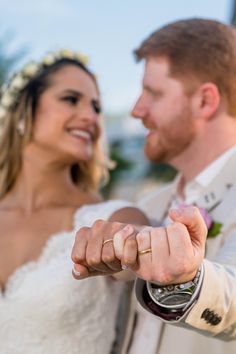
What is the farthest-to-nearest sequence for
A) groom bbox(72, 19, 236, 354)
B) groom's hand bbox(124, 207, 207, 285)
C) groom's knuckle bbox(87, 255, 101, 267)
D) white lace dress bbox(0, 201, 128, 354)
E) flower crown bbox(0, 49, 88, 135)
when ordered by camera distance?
flower crown bbox(0, 49, 88, 135) < white lace dress bbox(0, 201, 128, 354) < groom bbox(72, 19, 236, 354) < groom's knuckle bbox(87, 255, 101, 267) < groom's hand bbox(124, 207, 207, 285)

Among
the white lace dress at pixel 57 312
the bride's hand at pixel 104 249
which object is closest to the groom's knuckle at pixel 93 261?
the bride's hand at pixel 104 249

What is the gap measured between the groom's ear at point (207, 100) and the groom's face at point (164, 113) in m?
0.04

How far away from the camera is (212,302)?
172 centimetres

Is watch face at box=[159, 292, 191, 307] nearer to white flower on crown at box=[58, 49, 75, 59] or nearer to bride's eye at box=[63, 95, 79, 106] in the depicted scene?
bride's eye at box=[63, 95, 79, 106]

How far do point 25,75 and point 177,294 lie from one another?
7.87 feet

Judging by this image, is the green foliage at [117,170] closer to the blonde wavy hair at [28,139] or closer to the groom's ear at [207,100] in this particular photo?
the blonde wavy hair at [28,139]

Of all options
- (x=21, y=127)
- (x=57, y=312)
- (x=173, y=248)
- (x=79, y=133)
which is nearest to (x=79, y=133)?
(x=79, y=133)

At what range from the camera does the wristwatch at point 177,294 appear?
1.67 m

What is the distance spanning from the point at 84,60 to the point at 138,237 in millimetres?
2347

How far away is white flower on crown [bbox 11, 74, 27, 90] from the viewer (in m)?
3.80

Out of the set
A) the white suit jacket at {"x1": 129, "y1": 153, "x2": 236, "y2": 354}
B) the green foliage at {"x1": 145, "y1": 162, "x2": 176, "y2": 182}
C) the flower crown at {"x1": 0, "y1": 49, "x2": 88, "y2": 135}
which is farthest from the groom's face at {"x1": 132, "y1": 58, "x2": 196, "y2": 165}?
the green foliage at {"x1": 145, "y1": 162, "x2": 176, "y2": 182}

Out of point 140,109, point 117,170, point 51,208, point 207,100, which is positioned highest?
point 207,100

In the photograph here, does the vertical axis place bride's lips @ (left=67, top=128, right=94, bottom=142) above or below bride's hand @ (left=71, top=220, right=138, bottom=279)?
below

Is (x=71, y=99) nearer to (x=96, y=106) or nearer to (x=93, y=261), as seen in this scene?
(x=96, y=106)
